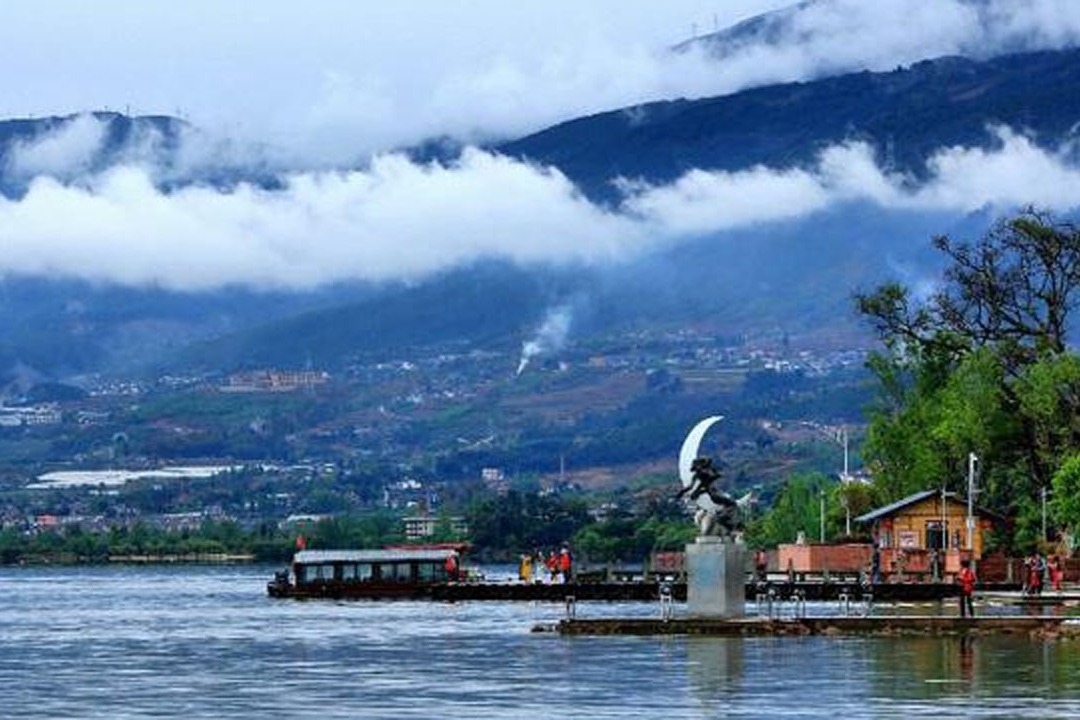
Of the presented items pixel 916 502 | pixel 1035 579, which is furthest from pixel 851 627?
pixel 916 502

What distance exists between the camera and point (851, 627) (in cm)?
9544

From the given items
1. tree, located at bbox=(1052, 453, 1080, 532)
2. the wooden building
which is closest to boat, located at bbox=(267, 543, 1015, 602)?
tree, located at bbox=(1052, 453, 1080, 532)

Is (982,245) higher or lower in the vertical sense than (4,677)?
higher

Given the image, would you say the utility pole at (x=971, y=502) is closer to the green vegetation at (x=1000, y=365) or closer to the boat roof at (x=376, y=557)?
the green vegetation at (x=1000, y=365)

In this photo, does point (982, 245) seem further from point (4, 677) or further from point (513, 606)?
point (4, 677)

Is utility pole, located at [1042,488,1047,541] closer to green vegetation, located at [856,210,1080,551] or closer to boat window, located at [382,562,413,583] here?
green vegetation, located at [856,210,1080,551]

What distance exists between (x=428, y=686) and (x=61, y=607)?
101m

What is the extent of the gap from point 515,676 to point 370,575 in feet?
354

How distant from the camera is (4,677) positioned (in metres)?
80.3

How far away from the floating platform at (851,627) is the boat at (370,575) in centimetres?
7556

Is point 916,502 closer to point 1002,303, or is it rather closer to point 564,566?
point 1002,303

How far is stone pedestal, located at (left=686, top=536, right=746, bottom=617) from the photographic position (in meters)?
97.8

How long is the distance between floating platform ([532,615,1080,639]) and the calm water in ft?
8.41

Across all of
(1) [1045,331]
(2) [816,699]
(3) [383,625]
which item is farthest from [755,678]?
(1) [1045,331]
